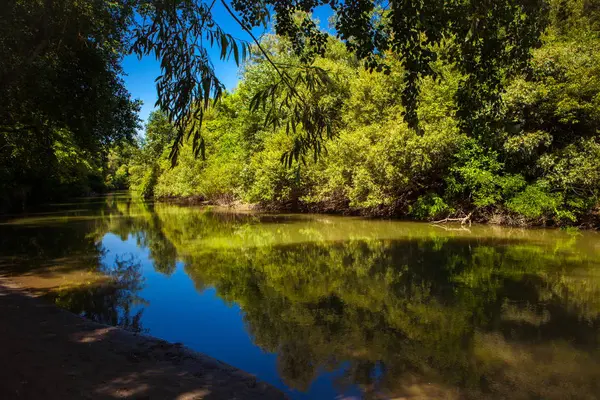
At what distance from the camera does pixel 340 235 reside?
59.9ft

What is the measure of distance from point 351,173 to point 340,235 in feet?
21.0

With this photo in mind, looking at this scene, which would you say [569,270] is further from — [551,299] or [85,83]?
[85,83]

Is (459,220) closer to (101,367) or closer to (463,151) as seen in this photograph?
(463,151)

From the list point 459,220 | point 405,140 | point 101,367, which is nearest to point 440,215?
point 459,220

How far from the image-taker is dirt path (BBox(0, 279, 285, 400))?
4.23 meters

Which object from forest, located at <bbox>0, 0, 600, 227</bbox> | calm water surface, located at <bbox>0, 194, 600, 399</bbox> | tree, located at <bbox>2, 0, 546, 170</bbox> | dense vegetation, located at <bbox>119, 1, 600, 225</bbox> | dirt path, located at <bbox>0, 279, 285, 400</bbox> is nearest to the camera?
tree, located at <bbox>2, 0, 546, 170</bbox>

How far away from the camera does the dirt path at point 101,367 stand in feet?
13.9

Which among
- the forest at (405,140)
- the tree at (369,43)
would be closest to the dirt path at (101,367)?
the tree at (369,43)

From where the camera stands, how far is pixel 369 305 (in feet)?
26.9

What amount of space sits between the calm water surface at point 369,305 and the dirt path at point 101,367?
695 mm

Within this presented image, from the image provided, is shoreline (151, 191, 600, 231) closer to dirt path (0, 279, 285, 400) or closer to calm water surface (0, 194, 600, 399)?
calm water surface (0, 194, 600, 399)

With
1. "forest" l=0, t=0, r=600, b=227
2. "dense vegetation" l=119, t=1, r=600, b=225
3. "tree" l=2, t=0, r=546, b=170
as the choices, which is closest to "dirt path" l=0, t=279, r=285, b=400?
"tree" l=2, t=0, r=546, b=170

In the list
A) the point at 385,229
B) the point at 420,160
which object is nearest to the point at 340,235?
the point at 385,229

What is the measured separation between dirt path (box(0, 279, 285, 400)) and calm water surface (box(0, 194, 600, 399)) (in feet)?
2.28
